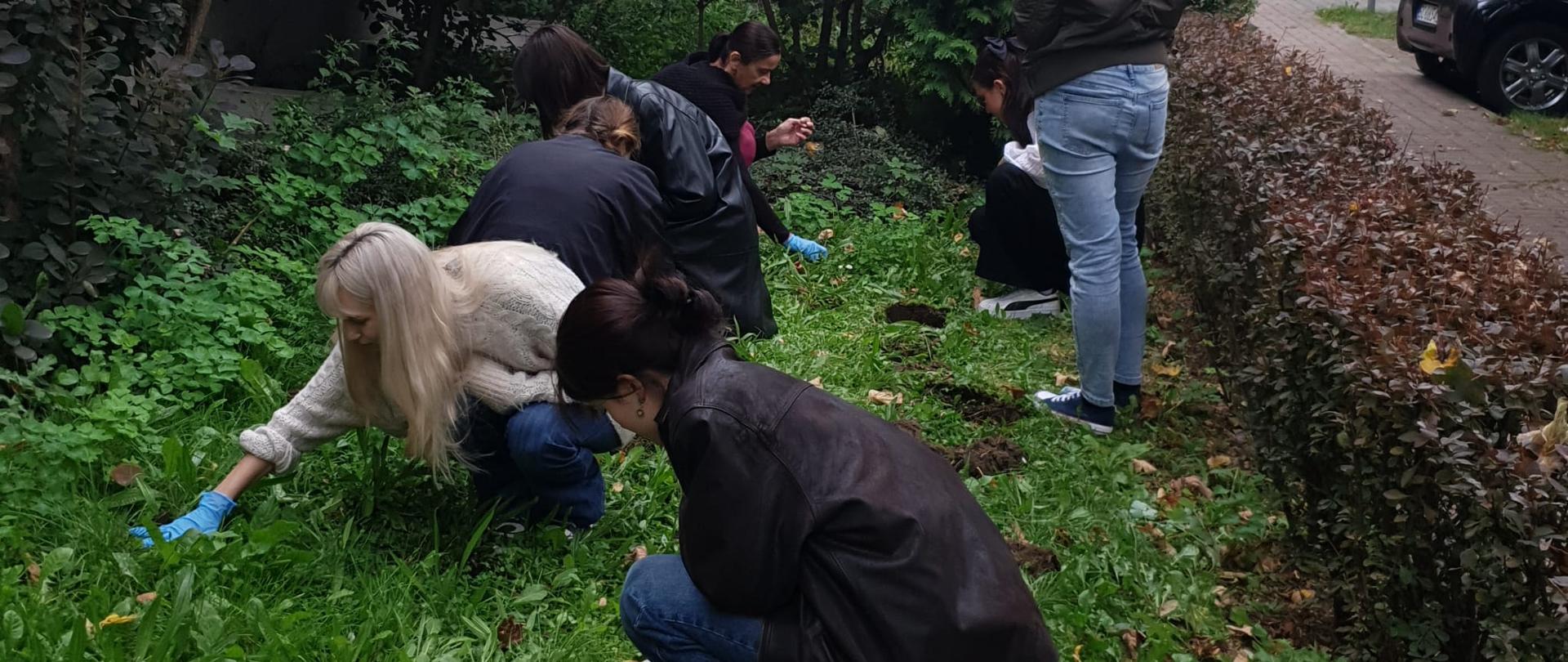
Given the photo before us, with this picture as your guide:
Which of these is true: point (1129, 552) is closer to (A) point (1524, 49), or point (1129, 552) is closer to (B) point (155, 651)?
(B) point (155, 651)

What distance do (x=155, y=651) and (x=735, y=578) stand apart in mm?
1374

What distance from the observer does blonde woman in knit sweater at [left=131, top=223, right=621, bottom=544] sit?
117 inches

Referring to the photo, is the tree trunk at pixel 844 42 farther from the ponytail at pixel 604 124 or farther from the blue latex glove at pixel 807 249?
the ponytail at pixel 604 124

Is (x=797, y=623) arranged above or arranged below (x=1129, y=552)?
above

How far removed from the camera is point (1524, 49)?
10.4 metres

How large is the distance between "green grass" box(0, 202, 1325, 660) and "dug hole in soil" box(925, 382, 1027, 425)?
0.09 metres

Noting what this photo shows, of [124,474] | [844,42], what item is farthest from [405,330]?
[844,42]

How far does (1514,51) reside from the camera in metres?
10.5

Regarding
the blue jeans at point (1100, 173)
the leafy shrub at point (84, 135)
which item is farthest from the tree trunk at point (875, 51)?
the leafy shrub at point (84, 135)

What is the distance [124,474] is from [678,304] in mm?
2112

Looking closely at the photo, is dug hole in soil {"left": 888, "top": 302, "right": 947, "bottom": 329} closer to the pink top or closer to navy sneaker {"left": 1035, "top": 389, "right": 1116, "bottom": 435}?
the pink top

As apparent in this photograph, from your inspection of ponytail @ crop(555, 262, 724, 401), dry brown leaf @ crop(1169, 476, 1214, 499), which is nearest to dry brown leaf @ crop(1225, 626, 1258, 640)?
dry brown leaf @ crop(1169, 476, 1214, 499)

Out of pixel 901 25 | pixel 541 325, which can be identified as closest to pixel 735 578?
pixel 541 325

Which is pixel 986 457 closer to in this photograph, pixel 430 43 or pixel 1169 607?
pixel 1169 607
